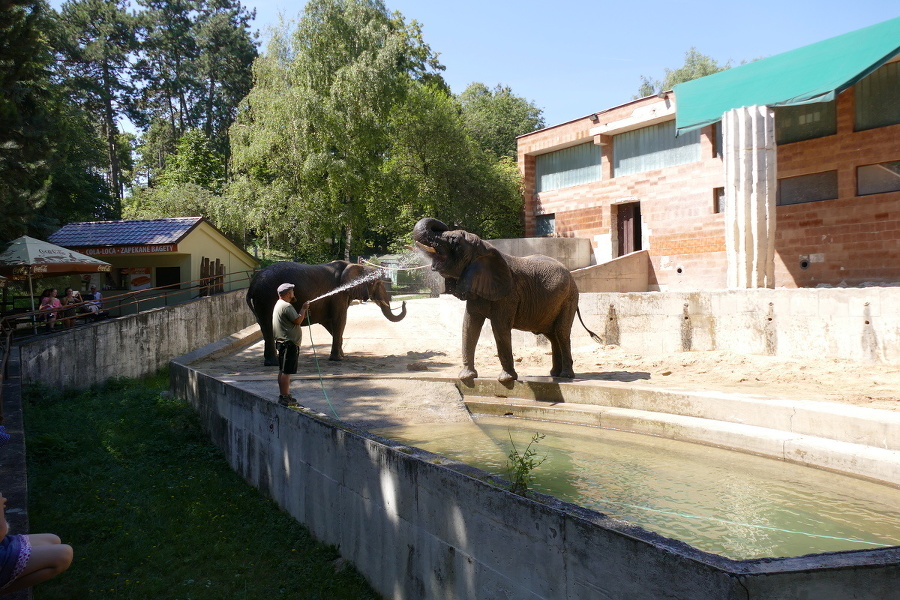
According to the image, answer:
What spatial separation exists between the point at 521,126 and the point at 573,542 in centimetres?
4516

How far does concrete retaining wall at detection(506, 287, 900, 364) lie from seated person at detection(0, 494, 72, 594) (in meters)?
11.8

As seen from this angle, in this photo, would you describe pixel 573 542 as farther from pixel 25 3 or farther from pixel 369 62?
pixel 369 62

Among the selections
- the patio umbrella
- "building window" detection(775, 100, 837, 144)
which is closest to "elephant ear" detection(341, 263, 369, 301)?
the patio umbrella

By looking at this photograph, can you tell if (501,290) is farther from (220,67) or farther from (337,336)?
(220,67)

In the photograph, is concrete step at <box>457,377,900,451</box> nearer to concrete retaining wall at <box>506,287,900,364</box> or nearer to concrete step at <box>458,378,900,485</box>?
concrete step at <box>458,378,900,485</box>

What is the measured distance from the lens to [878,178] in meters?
17.2

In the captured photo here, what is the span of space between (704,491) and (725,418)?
7.46 feet

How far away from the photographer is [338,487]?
19.2 ft

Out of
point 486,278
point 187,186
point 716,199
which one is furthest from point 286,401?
point 187,186

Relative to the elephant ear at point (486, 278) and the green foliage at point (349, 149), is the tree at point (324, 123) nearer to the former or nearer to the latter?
the green foliage at point (349, 149)

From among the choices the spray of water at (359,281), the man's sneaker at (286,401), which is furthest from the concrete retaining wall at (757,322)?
the man's sneaker at (286,401)

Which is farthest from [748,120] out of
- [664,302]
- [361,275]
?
[361,275]

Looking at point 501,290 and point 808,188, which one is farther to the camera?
point 808,188

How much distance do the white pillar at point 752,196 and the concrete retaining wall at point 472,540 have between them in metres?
13.2
